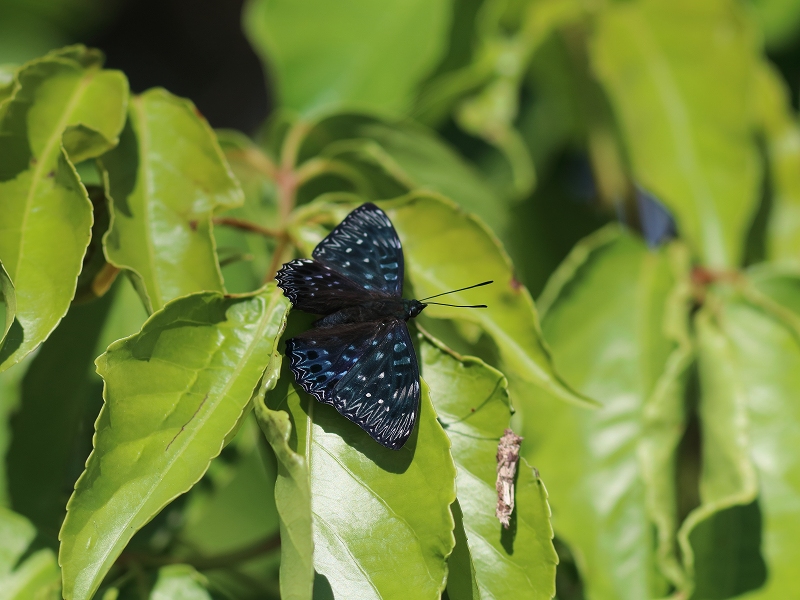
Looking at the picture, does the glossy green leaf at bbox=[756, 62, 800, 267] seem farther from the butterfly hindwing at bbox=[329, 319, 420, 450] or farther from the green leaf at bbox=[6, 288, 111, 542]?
the green leaf at bbox=[6, 288, 111, 542]

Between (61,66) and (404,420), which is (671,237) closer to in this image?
(404,420)

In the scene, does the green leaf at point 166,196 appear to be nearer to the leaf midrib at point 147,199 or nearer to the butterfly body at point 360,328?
the leaf midrib at point 147,199

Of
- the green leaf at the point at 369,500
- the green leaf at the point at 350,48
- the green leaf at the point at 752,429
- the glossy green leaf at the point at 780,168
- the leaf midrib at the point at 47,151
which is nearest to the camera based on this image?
the green leaf at the point at 369,500

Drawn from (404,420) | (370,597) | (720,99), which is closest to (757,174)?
(720,99)

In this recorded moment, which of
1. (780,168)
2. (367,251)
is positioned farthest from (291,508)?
(780,168)

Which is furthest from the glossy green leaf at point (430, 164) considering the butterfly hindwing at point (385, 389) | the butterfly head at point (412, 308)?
the butterfly hindwing at point (385, 389)

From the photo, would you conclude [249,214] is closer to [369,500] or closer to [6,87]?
[6,87]
